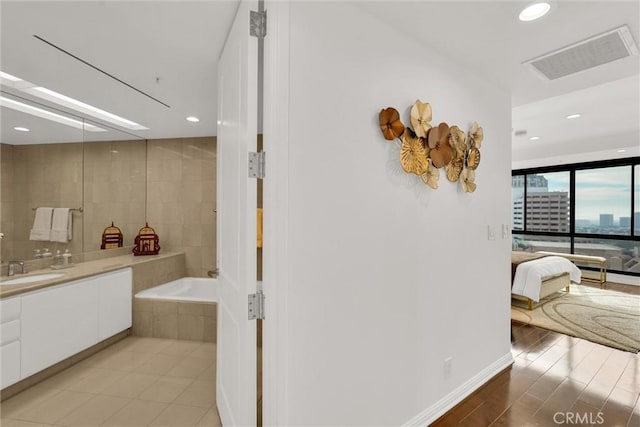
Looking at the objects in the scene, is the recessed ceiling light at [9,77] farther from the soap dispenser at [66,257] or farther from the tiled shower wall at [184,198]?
the tiled shower wall at [184,198]

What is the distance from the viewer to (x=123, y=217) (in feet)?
12.4

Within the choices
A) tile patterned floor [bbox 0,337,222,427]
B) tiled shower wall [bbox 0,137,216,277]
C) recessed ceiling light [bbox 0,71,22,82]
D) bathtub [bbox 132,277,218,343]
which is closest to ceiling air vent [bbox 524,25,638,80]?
tile patterned floor [bbox 0,337,222,427]

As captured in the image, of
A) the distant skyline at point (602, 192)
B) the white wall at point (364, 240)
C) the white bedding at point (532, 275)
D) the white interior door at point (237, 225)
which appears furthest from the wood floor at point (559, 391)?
the distant skyline at point (602, 192)

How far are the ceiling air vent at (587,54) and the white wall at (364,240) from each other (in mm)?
498

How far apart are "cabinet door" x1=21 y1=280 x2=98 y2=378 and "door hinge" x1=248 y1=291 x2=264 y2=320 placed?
2.11 m

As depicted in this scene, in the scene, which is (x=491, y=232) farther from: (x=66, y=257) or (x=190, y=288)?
(x=66, y=257)

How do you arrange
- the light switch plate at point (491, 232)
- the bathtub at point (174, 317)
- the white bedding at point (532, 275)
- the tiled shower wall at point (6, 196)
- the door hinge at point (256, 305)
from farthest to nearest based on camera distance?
the white bedding at point (532, 275) < the bathtub at point (174, 317) < the tiled shower wall at point (6, 196) < the light switch plate at point (491, 232) < the door hinge at point (256, 305)

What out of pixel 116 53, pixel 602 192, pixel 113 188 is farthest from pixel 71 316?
pixel 602 192

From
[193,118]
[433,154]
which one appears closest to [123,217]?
[193,118]

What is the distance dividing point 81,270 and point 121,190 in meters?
1.25

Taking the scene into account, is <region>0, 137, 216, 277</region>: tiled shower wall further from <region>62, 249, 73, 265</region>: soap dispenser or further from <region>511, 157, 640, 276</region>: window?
<region>511, 157, 640, 276</region>: window

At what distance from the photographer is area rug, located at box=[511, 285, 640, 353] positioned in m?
3.16

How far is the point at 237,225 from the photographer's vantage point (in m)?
1.41

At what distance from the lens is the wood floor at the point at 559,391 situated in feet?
6.21
